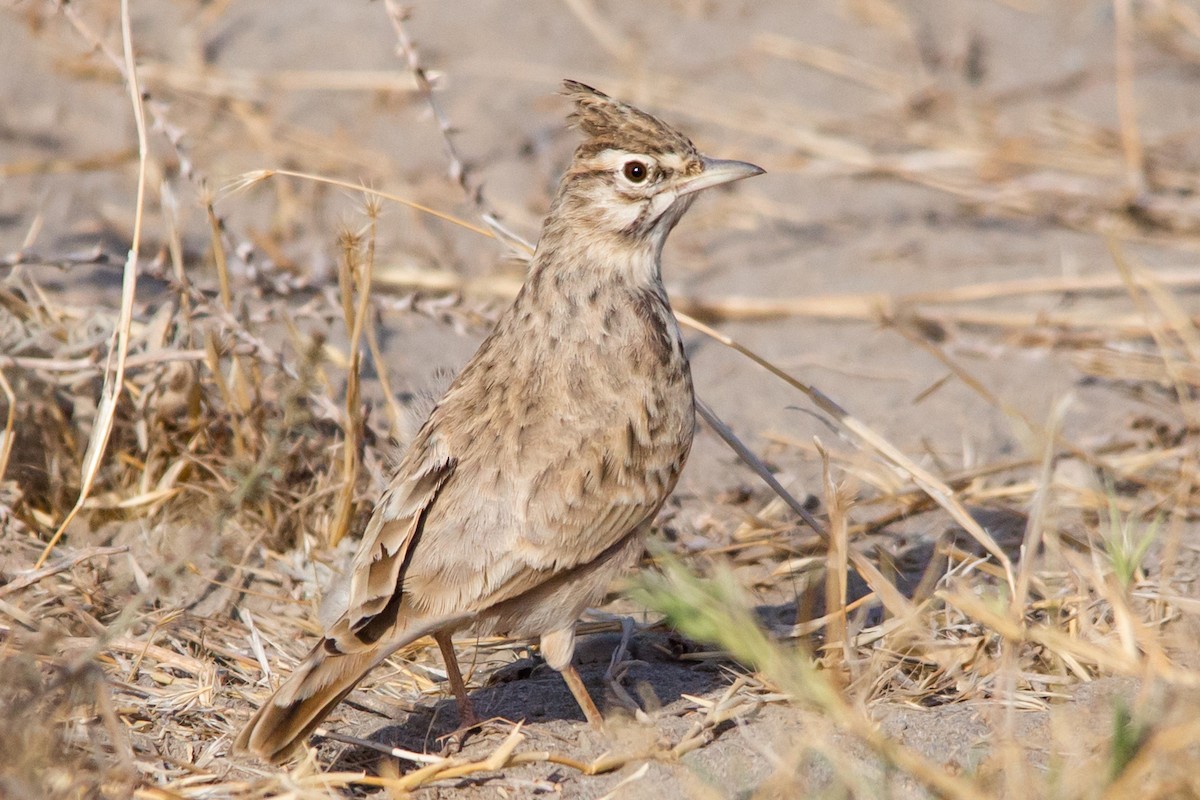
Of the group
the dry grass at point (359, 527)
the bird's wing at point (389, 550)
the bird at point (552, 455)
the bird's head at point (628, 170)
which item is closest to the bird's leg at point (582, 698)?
the bird at point (552, 455)

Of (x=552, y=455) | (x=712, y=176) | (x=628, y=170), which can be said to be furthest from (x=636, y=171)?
(x=552, y=455)

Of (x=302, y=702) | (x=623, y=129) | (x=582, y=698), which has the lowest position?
(x=582, y=698)

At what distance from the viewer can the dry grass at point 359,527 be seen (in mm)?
2988

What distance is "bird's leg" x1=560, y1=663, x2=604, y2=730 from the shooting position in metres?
3.65

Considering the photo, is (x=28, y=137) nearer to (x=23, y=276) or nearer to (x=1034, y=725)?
(x=23, y=276)

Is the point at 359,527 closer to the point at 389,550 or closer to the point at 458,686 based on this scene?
the point at 458,686

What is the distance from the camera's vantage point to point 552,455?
11.7 feet

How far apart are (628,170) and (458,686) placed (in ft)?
5.40

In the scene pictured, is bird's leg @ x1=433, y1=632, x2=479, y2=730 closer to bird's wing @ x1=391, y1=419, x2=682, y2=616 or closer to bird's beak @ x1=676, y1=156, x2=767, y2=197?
bird's wing @ x1=391, y1=419, x2=682, y2=616

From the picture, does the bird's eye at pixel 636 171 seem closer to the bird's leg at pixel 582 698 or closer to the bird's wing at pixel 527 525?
the bird's wing at pixel 527 525

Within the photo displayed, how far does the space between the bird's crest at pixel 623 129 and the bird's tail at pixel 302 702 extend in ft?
5.72

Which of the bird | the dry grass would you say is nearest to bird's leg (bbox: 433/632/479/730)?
the bird

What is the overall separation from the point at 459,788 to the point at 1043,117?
252 inches

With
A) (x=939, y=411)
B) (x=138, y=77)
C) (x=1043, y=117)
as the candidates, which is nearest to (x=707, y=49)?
(x=1043, y=117)
